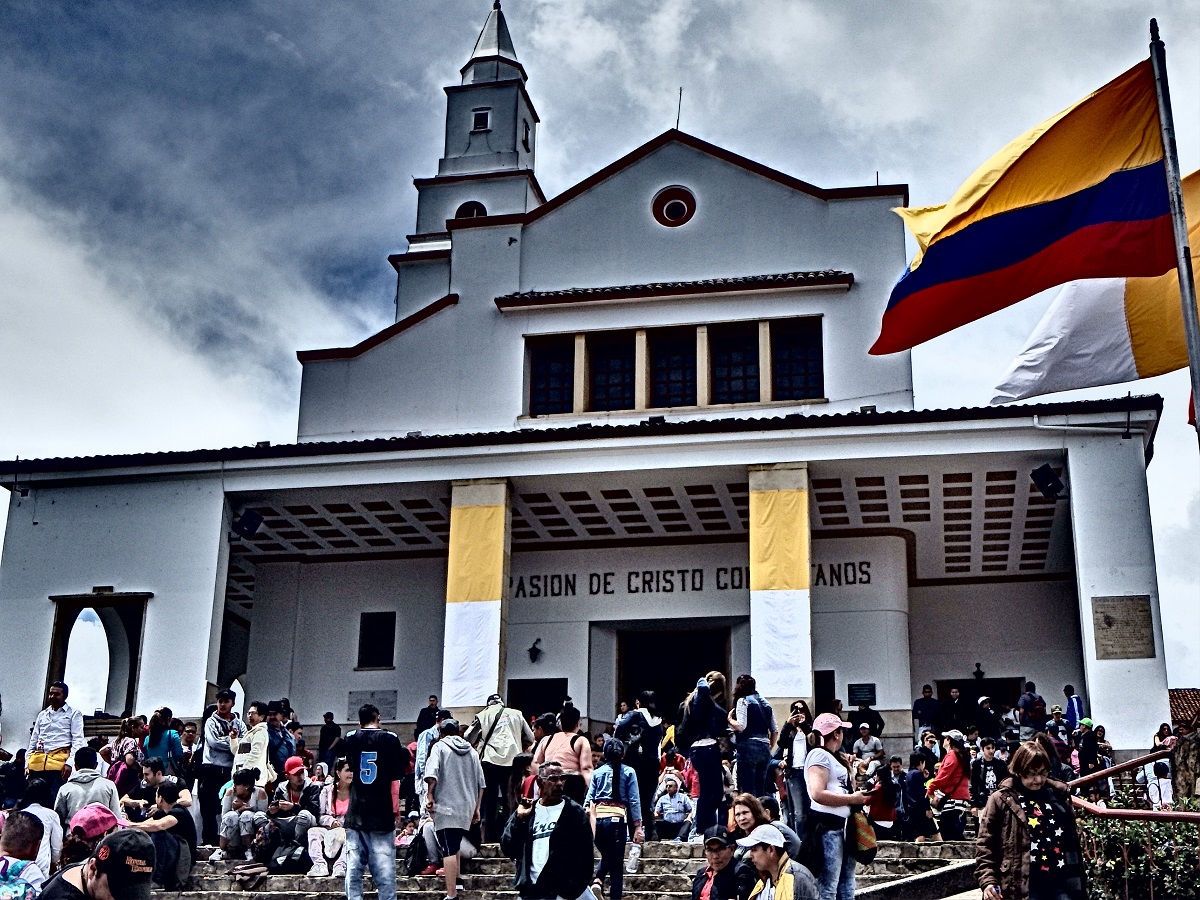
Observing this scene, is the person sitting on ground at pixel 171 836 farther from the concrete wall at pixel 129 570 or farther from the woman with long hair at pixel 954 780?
the woman with long hair at pixel 954 780

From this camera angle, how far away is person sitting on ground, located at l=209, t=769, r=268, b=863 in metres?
15.5

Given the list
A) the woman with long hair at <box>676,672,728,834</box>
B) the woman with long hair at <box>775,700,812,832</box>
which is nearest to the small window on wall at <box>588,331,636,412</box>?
the woman with long hair at <box>775,700,812,832</box>

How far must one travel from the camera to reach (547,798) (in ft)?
32.0

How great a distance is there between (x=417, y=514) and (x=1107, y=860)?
15.2m

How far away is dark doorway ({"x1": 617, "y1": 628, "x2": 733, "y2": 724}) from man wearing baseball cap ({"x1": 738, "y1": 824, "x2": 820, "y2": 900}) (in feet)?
56.1

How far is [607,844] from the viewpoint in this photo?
11930mm

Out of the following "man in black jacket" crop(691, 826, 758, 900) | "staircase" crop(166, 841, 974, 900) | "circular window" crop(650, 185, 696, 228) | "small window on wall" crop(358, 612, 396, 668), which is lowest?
"staircase" crop(166, 841, 974, 900)

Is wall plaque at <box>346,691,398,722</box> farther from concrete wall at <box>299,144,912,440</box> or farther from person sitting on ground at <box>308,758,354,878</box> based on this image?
person sitting on ground at <box>308,758,354,878</box>

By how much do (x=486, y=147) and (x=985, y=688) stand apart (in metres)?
19.9

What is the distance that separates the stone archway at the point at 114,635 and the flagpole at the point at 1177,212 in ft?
54.3

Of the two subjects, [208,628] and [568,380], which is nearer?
[208,628]

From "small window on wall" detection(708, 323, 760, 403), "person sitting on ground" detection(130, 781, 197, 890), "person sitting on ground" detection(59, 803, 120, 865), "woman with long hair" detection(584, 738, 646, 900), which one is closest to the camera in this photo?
"person sitting on ground" detection(59, 803, 120, 865)

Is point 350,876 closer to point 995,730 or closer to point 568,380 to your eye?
point 995,730

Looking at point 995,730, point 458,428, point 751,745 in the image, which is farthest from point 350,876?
point 458,428
